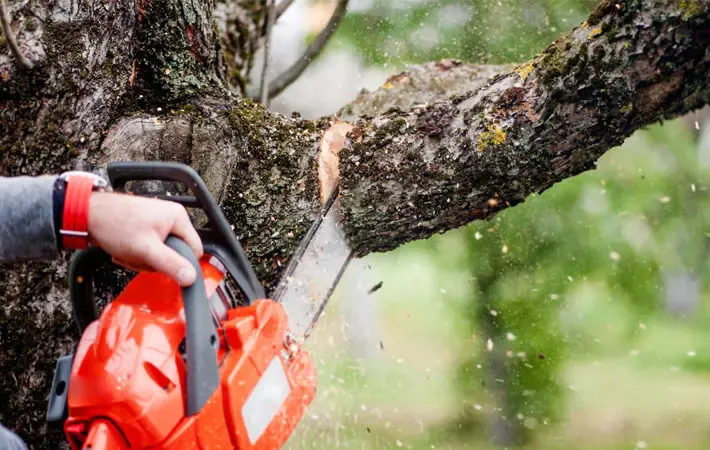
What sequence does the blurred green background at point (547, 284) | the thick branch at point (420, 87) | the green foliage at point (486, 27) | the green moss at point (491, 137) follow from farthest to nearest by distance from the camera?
the blurred green background at point (547, 284), the green foliage at point (486, 27), the thick branch at point (420, 87), the green moss at point (491, 137)

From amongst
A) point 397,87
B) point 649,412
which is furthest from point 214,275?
point 649,412

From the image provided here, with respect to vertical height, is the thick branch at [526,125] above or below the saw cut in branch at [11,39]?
above

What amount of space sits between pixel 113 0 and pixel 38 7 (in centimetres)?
Result: 18

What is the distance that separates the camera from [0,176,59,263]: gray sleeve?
102cm

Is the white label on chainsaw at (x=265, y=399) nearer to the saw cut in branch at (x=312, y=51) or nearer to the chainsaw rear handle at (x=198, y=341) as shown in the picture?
the chainsaw rear handle at (x=198, y=341)

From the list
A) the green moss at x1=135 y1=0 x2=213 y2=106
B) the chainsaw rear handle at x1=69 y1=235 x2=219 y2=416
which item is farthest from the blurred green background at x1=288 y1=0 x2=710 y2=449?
the chainsaw rear handle at x1=69 y1=235 x2=219 y2=416

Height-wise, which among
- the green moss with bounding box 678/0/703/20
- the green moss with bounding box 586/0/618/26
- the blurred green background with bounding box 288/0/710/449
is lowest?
the blurred green background with bounding box 288/0/710/449

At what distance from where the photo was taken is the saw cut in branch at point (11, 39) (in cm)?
130

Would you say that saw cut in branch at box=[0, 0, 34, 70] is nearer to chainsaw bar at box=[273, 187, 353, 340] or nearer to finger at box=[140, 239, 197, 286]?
finger at box=[140, 239, 197, 286]

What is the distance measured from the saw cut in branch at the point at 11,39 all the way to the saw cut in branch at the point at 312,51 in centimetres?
152

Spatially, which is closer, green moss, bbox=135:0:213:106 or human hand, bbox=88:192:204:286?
human hand, bbox=88:192:204:286

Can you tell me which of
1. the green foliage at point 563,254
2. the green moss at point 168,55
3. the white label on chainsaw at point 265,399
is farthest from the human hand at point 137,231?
the green foliage at point 563,254

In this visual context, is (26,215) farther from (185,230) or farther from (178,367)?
(178,367)

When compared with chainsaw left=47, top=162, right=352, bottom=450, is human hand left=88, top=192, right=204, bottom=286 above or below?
above
